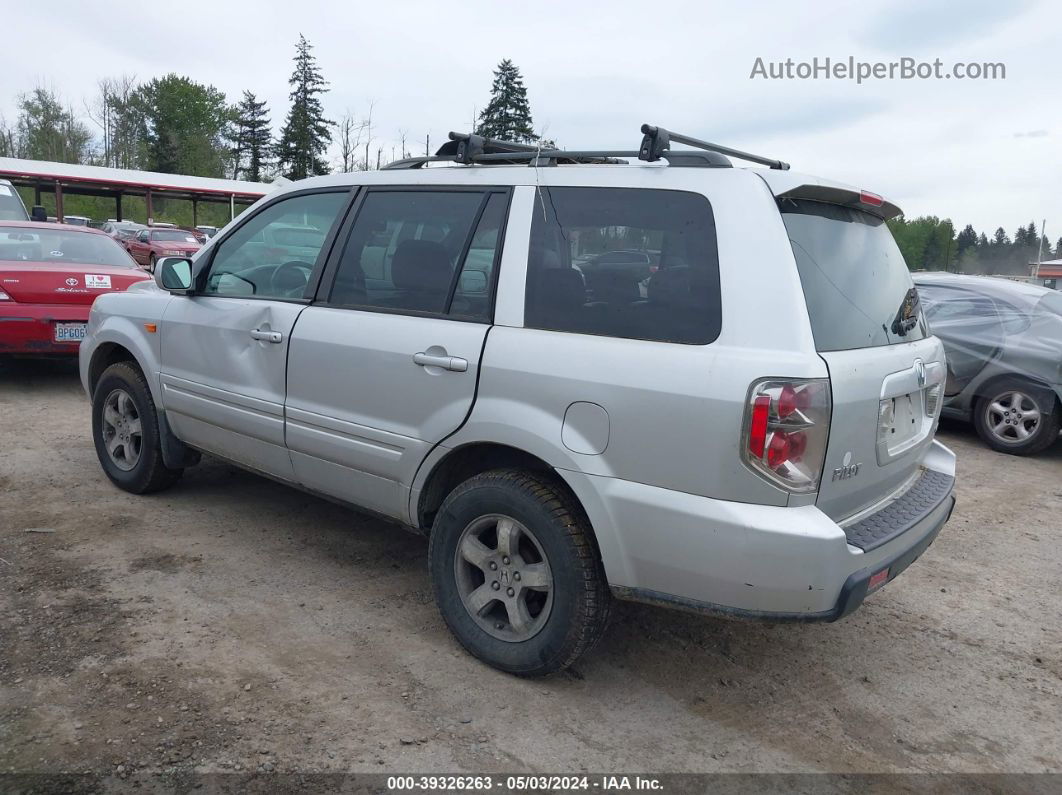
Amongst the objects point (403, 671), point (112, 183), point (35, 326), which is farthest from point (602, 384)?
point (112, 183)

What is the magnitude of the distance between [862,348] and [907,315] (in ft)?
2.05

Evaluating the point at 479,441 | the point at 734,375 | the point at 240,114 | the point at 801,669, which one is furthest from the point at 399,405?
Result: the point at 240,114

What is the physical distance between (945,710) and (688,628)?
102 centimetres

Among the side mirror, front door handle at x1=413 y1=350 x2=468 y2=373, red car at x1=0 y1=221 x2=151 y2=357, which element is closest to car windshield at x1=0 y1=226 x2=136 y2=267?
red car at x1=0 y1=221 x2=151 y2=357

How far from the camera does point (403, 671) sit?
10.2 ft

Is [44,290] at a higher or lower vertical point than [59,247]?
lower

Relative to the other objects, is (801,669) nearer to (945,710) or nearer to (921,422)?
(945,710)

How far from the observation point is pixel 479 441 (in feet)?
10.1

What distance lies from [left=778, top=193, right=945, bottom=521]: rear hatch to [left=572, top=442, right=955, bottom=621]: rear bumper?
17 cm

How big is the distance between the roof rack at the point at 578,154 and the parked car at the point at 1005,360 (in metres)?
4.89

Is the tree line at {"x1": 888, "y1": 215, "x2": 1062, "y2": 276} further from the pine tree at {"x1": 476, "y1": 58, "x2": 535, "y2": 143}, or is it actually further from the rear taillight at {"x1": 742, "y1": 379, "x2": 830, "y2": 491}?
the rear taillight at {"x1": 742, "y1": 379, "x2": 830, "y2": 491}

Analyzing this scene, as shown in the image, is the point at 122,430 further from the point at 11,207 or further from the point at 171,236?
the point at 171,236

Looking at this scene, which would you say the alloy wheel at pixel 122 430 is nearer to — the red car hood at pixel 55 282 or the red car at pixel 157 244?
the red car hood at pixel 55 282

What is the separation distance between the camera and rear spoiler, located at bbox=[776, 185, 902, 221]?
110 inches
